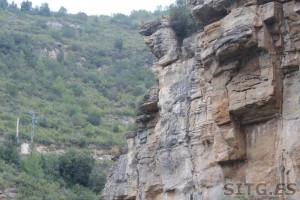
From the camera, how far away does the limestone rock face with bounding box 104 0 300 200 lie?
1269cm

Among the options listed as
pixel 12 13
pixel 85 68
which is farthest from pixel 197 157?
pixel 12 13

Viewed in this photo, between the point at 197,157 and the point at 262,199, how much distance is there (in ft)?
11.0

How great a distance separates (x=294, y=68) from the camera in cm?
1270

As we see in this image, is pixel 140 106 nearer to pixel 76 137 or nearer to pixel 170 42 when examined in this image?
pixel 170 42

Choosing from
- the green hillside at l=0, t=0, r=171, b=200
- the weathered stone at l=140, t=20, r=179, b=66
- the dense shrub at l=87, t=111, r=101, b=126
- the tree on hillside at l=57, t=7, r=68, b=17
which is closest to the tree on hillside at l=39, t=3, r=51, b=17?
the green hillside at l=0, t=0, r=171, b=200

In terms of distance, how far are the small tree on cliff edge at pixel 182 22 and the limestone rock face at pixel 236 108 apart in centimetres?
140

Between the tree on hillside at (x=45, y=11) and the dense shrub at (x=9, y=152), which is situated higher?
the tree on hillside at (x=45, y=11)

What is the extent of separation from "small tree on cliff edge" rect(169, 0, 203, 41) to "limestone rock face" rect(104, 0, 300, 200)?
1402 mm

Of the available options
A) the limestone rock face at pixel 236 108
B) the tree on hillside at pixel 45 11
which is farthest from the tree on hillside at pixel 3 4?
the limestone rock face at pixel 236 108

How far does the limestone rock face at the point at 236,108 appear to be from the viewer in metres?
12.7

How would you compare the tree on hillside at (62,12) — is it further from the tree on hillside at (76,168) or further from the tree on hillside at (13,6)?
the tree on hillside at (76,168)

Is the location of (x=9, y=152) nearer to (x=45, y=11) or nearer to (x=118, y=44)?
(x=118, y=44)

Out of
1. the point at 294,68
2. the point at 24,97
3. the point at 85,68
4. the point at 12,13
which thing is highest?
the point at 12,13

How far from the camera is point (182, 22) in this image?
61.8 ft
